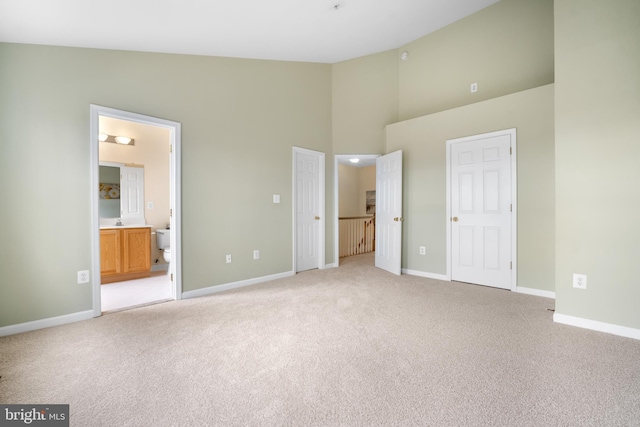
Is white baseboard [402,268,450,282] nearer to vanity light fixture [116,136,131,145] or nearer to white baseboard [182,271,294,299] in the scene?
white baseboard [182,271,294,299]

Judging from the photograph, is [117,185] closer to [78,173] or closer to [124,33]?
[78,173]

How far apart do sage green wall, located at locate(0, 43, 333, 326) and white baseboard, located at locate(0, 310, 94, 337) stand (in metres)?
0.04

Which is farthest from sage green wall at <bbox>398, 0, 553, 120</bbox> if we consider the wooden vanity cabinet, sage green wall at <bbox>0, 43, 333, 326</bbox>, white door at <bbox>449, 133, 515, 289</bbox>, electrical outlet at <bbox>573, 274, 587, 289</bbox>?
the wooden vanity cabinet

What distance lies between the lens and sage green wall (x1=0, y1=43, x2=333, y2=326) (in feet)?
8.16

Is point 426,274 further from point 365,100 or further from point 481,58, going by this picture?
point 481,58

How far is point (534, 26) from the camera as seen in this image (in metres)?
3.67

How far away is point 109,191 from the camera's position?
466cm

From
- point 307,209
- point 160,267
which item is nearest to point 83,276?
point 160,267

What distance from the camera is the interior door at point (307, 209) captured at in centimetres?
468

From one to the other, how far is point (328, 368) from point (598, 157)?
288 centimetres

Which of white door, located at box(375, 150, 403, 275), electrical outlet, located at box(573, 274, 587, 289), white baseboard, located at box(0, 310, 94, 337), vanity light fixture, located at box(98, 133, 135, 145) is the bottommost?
white baseboard, located at box(0, 310, 94, 337)

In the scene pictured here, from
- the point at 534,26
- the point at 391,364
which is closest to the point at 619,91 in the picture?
the point at 534,26

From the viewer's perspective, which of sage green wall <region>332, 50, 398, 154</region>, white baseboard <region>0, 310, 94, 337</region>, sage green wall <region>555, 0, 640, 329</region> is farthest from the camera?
sage green wall <region>332, 50, 398, 154</region>

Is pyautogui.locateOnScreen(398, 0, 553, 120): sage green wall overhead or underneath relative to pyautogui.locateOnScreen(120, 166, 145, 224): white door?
overhead
